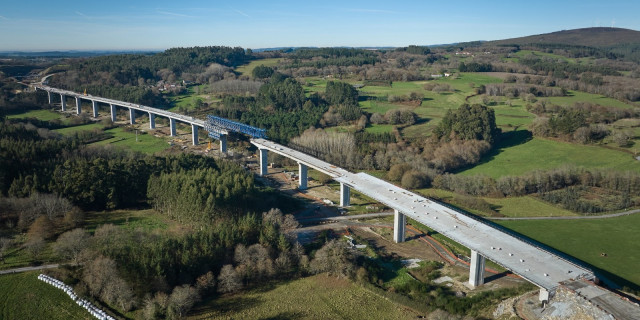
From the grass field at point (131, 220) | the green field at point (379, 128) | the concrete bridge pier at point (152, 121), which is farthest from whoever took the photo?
the concrete bridge pier at point (152, 121)

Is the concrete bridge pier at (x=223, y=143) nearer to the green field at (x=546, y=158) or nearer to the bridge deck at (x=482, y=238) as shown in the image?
the bridge deck at (x=482, y=238)

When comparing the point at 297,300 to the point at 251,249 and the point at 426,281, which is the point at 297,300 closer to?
the point at 251,249

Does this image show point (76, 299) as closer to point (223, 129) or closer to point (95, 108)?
point (223, 129)

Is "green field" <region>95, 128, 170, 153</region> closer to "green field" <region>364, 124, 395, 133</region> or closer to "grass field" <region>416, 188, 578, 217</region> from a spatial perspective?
"green field" <region>364, 124, 395, 133</region>

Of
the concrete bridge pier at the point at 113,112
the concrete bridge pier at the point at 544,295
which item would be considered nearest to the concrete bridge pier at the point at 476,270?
the concrete bridge pier at the point at 544,295

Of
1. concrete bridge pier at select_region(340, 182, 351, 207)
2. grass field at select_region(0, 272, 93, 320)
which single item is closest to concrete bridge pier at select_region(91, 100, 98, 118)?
concrete bridge pier at select_region(340, 182, 351, 207)
